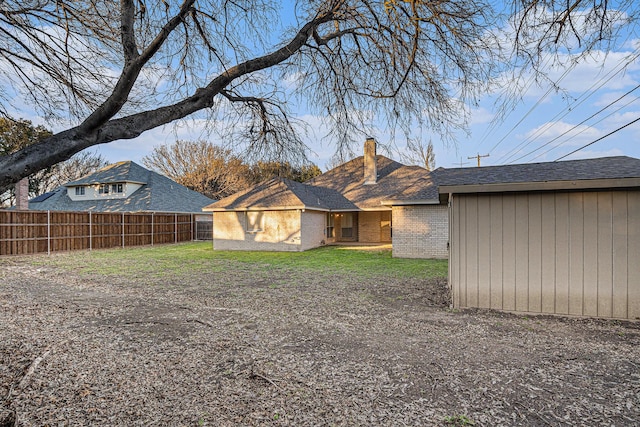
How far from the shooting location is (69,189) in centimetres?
2709

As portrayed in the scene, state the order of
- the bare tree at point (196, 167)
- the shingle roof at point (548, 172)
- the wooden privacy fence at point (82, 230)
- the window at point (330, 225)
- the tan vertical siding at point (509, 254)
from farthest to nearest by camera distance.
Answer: the bare tree at point (196, 167) → the window at point (330, 225) → the wooden privacy fence at point (82, 230) → the tan vertical siding at point (509, 254) → the shingle roof at point (548, 172)

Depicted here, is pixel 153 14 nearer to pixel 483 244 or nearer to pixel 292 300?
pixel 292 300

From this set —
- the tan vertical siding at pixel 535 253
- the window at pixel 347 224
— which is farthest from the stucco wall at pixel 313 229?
the tan vertical siding at pixel 535 253

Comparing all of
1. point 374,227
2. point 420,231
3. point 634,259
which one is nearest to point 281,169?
point 634,259

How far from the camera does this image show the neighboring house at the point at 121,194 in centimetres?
2488

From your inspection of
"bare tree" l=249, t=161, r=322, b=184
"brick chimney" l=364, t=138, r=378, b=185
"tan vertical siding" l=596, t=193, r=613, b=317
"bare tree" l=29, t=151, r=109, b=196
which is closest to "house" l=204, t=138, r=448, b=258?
"brick chimney" l=364, t=138, r=378, b=185

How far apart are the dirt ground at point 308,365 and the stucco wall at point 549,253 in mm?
395

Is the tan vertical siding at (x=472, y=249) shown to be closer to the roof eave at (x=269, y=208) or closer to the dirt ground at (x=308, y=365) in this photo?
the dirt ground at (x=308, y=365)

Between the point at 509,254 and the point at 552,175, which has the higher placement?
the point at 552,175

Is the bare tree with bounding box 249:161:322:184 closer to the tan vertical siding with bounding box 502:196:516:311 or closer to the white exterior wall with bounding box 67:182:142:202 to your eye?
the tan vertical siding with bounding box 502:196:516:311

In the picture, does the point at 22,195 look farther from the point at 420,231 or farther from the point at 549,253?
the point at 549,253

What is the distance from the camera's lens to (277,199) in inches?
712

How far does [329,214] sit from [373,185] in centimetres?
330

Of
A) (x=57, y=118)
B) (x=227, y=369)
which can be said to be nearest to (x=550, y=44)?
(x=227, y=369)
